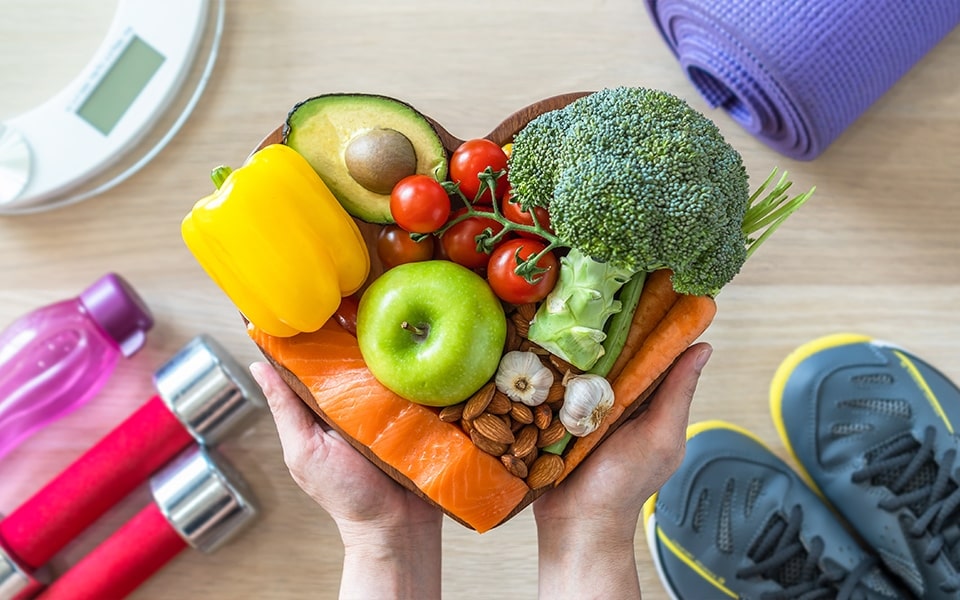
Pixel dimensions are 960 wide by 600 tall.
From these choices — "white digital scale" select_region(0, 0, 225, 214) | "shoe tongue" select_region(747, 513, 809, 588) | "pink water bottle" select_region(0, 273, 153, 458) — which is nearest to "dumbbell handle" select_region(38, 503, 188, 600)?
"pink water bottle" select_region(0, 273, 153, 458)

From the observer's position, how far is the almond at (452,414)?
35.0 inches

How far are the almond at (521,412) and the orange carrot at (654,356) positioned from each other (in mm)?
75

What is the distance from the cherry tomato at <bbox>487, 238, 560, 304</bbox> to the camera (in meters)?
0.86

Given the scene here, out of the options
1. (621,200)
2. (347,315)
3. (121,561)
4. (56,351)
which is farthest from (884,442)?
(56,351)

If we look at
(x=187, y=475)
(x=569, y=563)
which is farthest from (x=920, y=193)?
(x=187, y=475)

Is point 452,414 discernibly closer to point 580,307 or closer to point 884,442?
point 580,307

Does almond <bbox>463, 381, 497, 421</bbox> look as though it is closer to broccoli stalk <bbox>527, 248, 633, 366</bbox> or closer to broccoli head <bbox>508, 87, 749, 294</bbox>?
broccoli stalk <bbox>527, 248, 633, 366</bbox>

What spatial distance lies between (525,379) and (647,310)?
17cm

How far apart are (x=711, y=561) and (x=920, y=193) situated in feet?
2.26

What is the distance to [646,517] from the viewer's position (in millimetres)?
1278

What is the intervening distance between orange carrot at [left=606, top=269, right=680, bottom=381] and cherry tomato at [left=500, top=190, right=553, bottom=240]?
133mm

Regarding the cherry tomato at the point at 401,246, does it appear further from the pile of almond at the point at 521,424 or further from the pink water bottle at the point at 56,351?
the pink water bottle at the point at 56,351

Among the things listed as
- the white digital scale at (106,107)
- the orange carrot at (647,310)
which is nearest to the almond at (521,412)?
the orange carrot at (647,310)

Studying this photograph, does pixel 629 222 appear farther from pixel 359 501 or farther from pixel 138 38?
pixel 138 38
